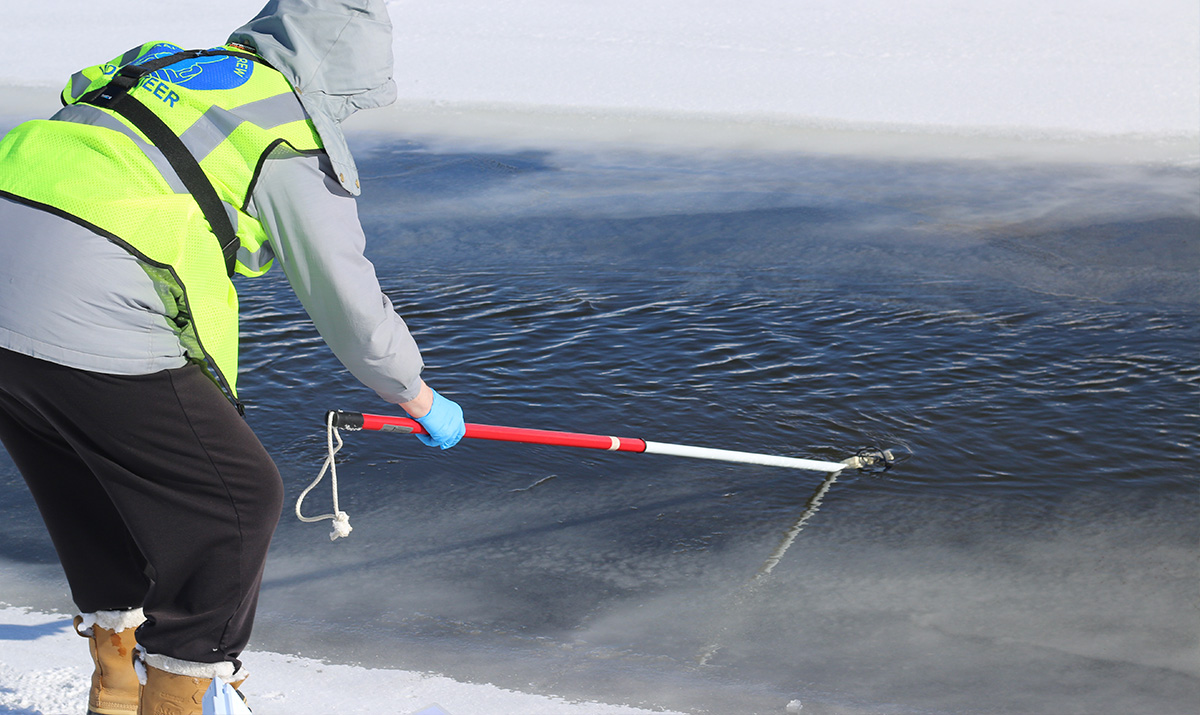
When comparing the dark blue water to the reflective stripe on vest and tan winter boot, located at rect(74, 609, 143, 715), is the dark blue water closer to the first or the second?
tan winter boot, located at rect(74, 609, 143, 715)

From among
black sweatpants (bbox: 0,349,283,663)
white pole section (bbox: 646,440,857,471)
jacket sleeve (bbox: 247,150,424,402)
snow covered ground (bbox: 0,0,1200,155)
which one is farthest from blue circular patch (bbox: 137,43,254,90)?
snow covered ground (bbox: 0,0,1200,155)

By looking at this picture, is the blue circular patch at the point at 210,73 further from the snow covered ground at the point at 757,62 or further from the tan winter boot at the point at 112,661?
the snow covered ground at the point at 757,62

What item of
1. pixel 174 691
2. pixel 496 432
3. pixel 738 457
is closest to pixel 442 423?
pixel 496 432

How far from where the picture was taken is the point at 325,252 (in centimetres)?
158

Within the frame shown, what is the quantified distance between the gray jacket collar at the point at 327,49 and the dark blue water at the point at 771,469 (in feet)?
4.21

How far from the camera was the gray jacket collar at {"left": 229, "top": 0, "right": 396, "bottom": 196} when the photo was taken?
1645 mm

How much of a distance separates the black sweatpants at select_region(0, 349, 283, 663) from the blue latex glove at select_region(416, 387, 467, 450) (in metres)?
0.36

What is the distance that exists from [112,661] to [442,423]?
2.30 ft

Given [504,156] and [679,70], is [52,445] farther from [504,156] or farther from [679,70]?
[679,70]

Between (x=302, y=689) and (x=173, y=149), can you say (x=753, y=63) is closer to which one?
(x=302, y=689)

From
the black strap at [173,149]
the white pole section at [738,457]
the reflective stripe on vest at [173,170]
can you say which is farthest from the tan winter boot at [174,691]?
the white pole section at [738,457]

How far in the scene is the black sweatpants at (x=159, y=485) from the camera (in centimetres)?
157

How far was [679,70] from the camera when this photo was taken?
34.1ft

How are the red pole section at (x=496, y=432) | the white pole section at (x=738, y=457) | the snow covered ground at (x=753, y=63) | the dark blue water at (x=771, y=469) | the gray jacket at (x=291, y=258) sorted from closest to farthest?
the gray jacket at (x=291, y=258)
the red pole section at (x=496, y=432)
the dark blue water at (x=771, y=469)
the white pole section at (x=738, y=457)
the snow covered ground at (x=753, y=63)
